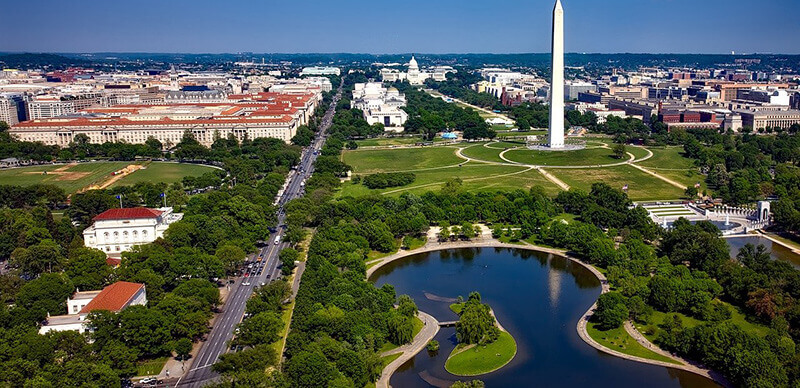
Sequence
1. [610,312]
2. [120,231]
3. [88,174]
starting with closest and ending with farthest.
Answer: [610,312] < [120,231] < [88,174]

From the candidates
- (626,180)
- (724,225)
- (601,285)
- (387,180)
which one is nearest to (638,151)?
(626,180)

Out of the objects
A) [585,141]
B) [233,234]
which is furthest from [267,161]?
[585,141]

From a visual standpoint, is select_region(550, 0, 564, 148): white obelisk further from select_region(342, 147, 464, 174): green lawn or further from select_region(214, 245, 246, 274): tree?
select_region(214, 245, 246, 274): tree

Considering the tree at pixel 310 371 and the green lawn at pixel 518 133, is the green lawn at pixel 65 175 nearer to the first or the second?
the tree at pixel 310 371

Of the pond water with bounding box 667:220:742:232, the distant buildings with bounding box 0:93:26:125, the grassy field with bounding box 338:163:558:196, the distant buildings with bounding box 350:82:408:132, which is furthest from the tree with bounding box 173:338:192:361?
the distant buildings with bounding box 0:93:26:125

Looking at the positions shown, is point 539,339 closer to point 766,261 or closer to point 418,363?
point 418,363

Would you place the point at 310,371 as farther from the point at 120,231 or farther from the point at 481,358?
the point at 120,231
